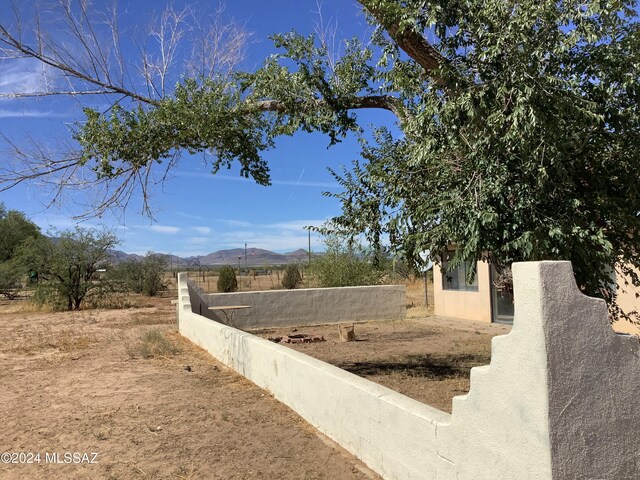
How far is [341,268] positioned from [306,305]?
11.6 feet

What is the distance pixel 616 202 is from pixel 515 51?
207cm

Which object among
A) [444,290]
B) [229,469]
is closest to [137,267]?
[444,290]

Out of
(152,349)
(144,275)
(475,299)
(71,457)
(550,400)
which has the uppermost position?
(144,275)

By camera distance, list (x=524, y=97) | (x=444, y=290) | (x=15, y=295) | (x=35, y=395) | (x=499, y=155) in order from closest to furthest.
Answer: (x=524, y=97) < (x=499, y=155) < (x=35, y=395) < (x=444, y=290) < (x=15, y=295)

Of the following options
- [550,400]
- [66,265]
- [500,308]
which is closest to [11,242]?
[66,265]

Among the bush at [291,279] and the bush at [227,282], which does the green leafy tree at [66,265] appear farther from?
the bush at [291,279]

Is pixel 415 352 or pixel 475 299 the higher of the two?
pixel 475 299

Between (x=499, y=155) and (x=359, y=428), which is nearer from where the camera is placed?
(x=359, y=428)

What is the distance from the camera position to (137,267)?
3484 cm

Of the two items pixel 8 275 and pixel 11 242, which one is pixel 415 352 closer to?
pixel 8 275

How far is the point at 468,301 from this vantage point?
17.8 metres

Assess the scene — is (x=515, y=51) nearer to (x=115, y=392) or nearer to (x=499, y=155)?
(x=499, y=155)

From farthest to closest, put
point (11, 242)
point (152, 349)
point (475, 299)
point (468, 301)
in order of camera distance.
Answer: point (11, 242) < point (468, 301) < point (475, 299) < point (152, 349)

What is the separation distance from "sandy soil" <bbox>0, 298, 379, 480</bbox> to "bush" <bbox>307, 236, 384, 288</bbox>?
11157 mm
